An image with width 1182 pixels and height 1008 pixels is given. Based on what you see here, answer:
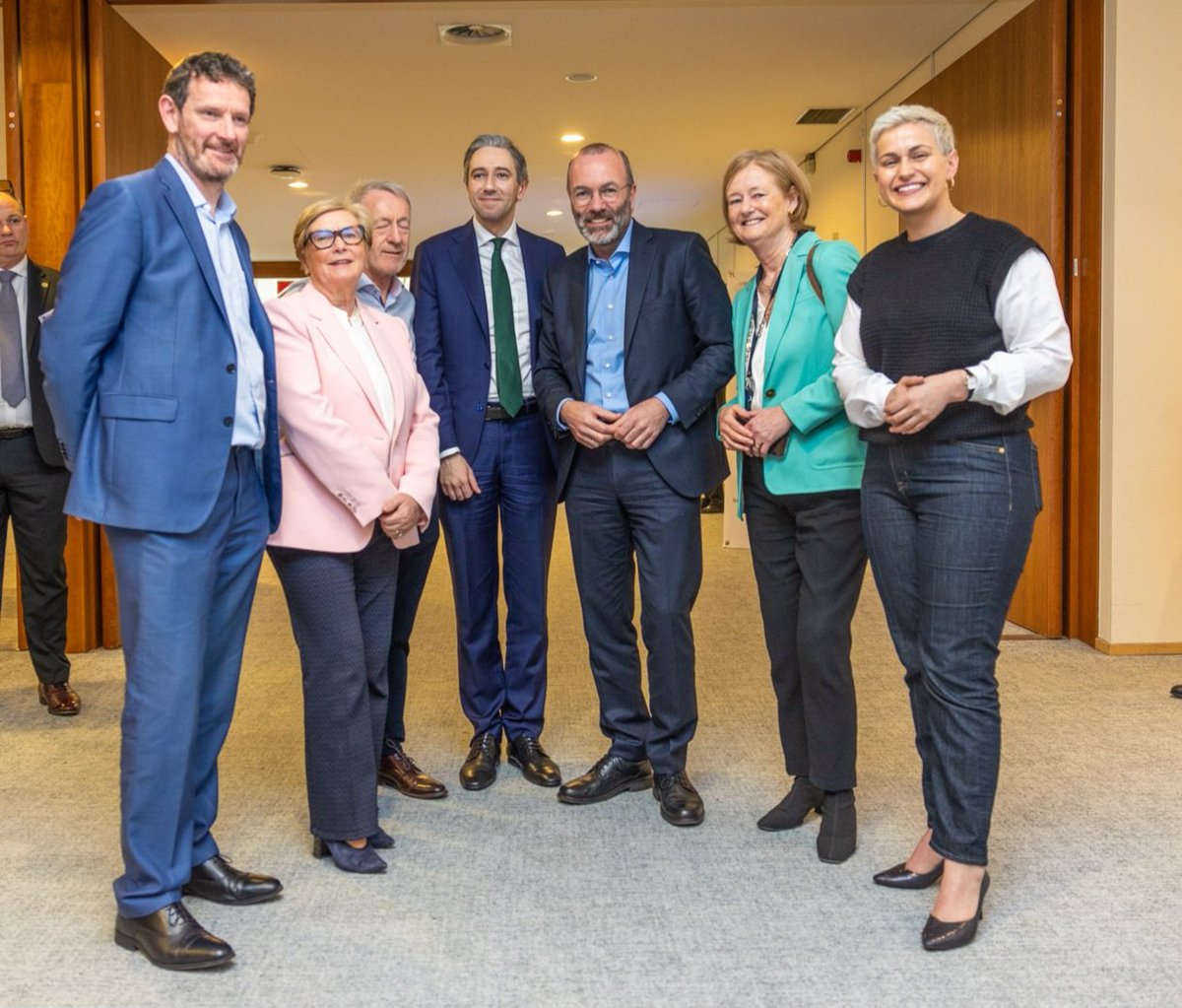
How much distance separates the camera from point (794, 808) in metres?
2.89

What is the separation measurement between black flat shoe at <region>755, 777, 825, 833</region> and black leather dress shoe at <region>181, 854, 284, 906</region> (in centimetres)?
115

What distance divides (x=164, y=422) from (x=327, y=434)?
43 cm

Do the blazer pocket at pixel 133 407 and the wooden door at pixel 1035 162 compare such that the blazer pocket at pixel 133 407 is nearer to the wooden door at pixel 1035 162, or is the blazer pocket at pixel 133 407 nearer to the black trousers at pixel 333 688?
the black trousers at pixel 333 688

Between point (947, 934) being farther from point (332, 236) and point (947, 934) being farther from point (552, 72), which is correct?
point (552, 72)

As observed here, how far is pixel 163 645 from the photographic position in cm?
221

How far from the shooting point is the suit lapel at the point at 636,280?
2.95 metres

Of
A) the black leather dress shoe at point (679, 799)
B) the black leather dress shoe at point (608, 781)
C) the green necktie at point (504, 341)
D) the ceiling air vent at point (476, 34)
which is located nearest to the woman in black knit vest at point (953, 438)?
the black leather dress shoe at point (679, 799)

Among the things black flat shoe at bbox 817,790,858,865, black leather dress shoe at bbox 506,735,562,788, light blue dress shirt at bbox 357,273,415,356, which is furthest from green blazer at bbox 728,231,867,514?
black leather dress shoe at bbox 506,735,562,788

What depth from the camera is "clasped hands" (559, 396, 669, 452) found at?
113 inches

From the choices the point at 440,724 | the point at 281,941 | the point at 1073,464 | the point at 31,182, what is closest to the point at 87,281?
the point at 281,941

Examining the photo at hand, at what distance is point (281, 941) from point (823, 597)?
1333 millimetres

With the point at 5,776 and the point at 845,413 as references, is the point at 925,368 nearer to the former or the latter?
the point at 845,413

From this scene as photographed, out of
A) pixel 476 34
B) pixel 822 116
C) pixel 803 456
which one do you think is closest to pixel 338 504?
pixel 803 456

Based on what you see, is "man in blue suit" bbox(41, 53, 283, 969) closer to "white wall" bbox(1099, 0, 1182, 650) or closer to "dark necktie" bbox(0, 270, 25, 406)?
"dark necktie" bbox(0, 270, 25, 406)
